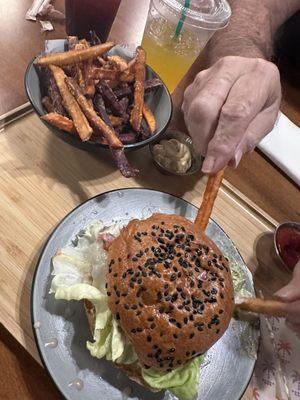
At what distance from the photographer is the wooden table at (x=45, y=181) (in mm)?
1257

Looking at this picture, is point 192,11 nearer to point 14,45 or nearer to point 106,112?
point 106,112

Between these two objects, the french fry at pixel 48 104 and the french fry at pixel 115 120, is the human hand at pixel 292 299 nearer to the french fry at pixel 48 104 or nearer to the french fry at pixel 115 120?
the french fry at pixel 115 120

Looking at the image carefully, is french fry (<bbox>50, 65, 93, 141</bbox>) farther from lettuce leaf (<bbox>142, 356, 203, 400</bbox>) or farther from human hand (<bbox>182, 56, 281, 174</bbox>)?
lettuce leaf (<bbox>142, 356, 203, 400</bbox>)

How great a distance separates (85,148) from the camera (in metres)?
1.54

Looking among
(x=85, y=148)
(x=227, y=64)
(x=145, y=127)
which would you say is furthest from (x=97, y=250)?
(x=227, y=64)

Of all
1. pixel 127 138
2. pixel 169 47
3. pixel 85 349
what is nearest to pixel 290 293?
pixel 85 349

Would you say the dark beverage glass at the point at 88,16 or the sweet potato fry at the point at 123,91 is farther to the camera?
the dark beverage glass at the point at 88,16

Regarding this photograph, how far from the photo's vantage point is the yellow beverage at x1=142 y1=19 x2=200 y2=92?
6.31ft

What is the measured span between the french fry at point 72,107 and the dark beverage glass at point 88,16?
49cm

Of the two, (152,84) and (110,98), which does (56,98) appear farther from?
(152,84)

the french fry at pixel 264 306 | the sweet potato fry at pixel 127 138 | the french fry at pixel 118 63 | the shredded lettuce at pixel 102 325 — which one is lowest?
the shredded lettuce at pixel 102 325

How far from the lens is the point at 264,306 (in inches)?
51.6

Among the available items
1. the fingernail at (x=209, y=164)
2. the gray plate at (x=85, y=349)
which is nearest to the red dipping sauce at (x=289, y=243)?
the gray plate at (x=85, y=349)

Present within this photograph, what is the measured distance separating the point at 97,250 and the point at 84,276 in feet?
0.31
